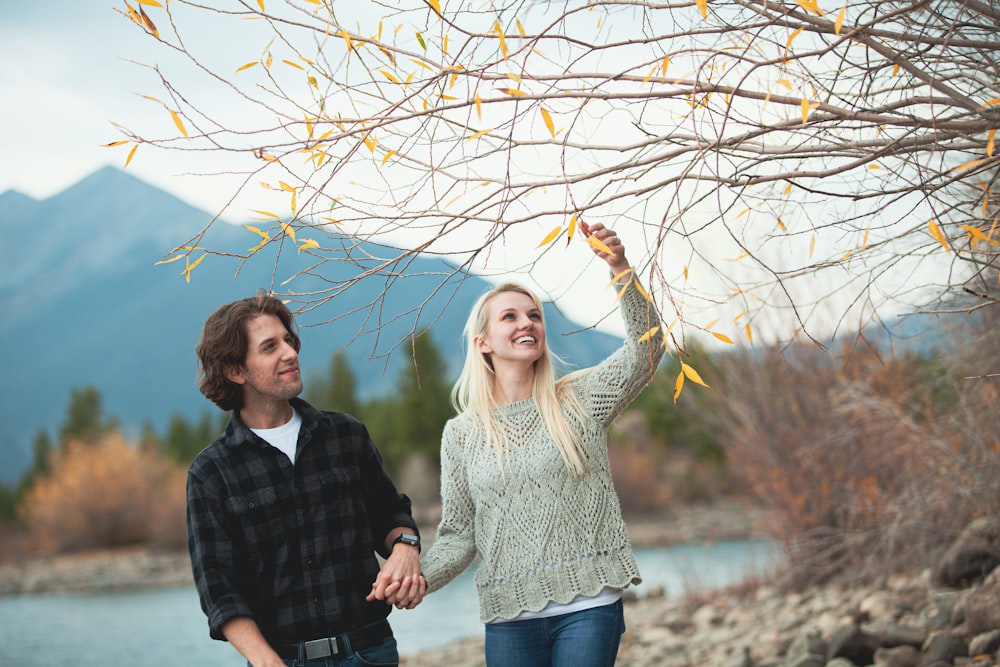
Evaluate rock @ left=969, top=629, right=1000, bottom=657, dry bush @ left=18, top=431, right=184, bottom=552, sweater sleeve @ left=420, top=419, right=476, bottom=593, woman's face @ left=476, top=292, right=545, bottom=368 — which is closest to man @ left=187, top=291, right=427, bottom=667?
sweater sleeve @ left=420, top=419, right=476, bottom=593

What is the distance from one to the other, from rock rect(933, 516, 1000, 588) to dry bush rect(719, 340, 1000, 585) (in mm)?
114

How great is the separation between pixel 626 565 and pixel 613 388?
48 cm

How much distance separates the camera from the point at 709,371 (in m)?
9.39

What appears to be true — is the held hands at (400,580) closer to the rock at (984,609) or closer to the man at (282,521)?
the man at (282,521)

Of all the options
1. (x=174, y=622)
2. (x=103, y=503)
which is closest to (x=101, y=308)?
(x=103, y=503)

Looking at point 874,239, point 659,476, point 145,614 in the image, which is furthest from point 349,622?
point 659,476

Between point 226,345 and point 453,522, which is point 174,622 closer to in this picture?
point 453,522

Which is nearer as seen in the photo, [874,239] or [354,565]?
[354,565]

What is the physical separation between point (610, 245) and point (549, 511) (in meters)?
0.74

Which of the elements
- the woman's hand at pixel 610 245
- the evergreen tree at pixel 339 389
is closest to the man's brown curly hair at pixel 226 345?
the woman's hand at pixel 610 245

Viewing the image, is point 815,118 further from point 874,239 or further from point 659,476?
point 659,476

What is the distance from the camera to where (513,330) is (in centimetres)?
288

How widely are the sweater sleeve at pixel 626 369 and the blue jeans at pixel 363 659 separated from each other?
0.84 m

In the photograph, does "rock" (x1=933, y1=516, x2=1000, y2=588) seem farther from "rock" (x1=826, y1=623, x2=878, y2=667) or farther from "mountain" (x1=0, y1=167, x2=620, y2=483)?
→ "mountain" (x1=0, y1=167, x2=620, y2=483)
